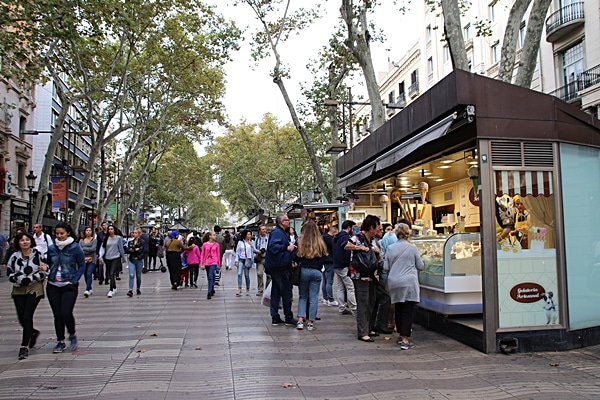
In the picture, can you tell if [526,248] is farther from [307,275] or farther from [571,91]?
[571,91]

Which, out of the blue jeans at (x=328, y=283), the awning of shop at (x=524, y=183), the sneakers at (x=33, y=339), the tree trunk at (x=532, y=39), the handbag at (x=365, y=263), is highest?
the tree trunk at (x=532, y=39)

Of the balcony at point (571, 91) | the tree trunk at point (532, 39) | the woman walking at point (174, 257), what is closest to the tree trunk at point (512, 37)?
the tree trunk at point (532, 39)

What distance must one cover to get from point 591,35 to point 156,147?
23.0 m

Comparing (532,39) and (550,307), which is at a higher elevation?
(532,39)

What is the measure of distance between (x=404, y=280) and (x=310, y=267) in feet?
5.97

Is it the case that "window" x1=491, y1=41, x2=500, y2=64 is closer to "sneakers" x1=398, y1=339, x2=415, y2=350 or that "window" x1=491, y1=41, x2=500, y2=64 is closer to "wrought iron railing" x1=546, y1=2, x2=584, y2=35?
"wrought iron railing" x1=546, y1=2, x2=584, y2=35

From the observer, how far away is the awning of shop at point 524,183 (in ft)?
21.7

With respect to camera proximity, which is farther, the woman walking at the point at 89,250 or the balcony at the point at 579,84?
the balcony at the point at 579,84

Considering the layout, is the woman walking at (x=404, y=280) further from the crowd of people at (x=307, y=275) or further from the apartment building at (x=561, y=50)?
the apartment building at (x=561, y=50)

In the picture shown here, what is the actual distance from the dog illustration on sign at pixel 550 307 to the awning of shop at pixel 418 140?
2540 millimetres

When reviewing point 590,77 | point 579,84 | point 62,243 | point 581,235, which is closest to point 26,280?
point 62,243

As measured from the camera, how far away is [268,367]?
5.88 m

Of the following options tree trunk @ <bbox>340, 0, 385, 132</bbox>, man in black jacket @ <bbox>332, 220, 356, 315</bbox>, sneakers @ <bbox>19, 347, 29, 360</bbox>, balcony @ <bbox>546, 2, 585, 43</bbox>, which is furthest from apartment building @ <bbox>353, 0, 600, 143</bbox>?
sneakers @ <bbox>19, 347, 29, 360</bbox>

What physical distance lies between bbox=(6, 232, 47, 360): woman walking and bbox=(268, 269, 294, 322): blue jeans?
11.7 ft
